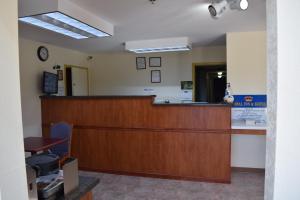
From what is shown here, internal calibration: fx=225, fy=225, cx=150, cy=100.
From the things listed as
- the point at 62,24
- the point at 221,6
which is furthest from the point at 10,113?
the point at 62,24

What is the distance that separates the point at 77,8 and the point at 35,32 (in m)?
1.49

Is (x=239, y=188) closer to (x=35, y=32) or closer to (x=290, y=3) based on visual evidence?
(x=290, y=3)

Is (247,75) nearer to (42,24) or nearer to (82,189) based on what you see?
(42,24)

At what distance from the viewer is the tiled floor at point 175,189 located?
2885 millimetres

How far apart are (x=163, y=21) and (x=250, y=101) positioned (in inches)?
78.0

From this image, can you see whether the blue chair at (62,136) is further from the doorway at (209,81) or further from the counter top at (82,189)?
the doorway at (209,81)

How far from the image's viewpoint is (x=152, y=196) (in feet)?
9.56

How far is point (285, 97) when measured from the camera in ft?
2.50

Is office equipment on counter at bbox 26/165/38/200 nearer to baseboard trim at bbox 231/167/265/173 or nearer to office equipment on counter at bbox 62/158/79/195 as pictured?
office equipment on counter at bbox 62/158/79/195

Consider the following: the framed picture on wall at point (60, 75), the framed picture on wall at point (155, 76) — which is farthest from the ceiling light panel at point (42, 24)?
the framed picture on wall at point (155, 76)

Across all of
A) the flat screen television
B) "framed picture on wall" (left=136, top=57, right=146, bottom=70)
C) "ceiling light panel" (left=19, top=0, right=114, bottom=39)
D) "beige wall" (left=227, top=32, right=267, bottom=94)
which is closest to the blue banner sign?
"beige wall" (left=227, top=32, right=267, bottom=94)

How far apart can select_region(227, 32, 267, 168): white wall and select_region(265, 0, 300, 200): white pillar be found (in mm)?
3148

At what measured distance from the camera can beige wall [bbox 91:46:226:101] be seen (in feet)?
17.3

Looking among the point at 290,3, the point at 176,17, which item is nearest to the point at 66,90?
the point at 176,17
